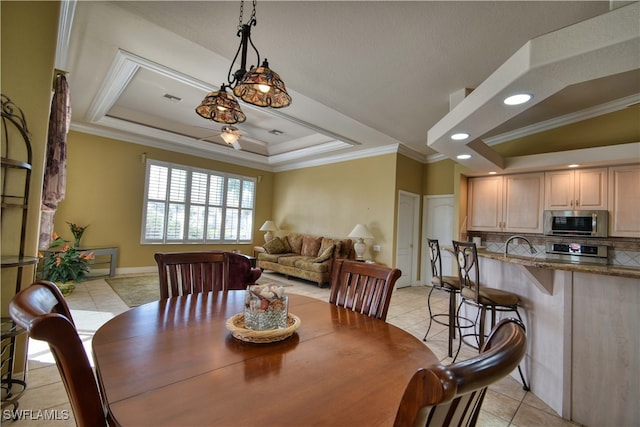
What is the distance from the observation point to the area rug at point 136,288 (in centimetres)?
423

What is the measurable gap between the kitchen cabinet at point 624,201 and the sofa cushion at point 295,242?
18.1 feet

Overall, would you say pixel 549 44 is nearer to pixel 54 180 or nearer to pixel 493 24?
pixel 493 24

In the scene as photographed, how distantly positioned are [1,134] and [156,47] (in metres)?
1.59

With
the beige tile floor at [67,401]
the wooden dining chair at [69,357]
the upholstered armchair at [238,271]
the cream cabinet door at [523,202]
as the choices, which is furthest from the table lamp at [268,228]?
the wooden dining chair at [69,357]

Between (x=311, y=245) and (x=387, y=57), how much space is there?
4677 mm

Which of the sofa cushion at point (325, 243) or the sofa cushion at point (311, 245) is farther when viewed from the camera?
the sofa cushion at point (311, 245)

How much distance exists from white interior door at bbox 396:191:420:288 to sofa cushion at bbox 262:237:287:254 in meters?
2.87

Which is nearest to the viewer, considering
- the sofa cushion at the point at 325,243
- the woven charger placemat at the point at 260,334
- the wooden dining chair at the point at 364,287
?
the woven charger placemat at the point at 260,334

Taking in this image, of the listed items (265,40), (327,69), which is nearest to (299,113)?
(327,69)

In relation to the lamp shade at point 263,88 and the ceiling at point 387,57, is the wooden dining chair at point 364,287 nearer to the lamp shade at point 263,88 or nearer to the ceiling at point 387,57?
the lamp shade at point 263,88

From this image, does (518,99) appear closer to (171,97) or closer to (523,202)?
(523,202)

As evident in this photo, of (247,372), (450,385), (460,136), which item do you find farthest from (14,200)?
(460,136)

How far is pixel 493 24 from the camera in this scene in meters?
2.35

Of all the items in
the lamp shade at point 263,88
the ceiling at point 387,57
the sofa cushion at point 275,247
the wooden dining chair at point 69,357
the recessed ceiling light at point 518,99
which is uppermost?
the ceiling at point 387,57
